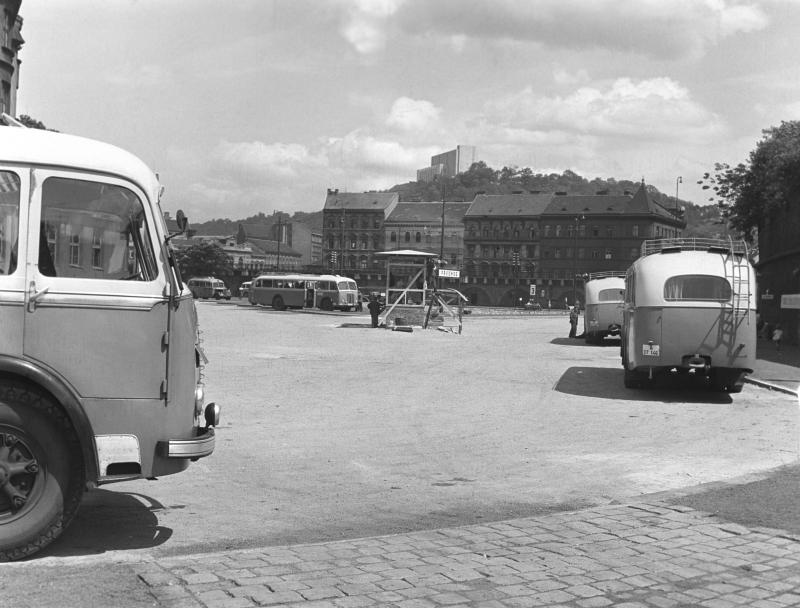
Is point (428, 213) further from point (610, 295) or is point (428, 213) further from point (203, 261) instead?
point (610, 295)

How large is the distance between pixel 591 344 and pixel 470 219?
110331 mm

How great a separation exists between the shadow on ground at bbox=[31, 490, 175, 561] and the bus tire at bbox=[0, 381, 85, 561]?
0.23 meters

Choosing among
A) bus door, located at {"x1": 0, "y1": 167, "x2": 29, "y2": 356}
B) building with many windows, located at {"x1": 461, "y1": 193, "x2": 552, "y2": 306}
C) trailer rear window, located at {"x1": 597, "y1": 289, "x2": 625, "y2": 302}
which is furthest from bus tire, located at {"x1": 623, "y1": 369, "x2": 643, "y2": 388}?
building with many windows, located at {"x1": 461, "y1": 193, "x2": 552, "y2": 306}

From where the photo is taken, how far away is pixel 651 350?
17.6m

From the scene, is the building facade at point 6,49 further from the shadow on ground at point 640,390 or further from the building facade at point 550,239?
the building facade at point 550,239

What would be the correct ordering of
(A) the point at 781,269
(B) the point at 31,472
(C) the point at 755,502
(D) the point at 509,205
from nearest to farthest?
(B) the point at 31,472
(C) the point at 755,502
(A) the point at 781,269
(D) the point at 509,205

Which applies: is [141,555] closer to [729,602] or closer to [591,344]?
[729,602]

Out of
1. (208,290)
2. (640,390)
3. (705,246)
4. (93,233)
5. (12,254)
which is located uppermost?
(705,246)

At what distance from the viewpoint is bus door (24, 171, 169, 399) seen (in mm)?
5637

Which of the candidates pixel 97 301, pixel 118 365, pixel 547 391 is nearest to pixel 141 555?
pixel 118 365

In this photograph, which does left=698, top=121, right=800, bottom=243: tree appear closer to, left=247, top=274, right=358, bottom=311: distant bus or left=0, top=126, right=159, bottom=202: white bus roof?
left=247, top=274, right=358, bottom=311: distant bus

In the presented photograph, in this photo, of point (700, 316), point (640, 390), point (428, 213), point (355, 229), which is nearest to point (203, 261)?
point (355, 229)

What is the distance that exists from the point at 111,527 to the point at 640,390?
14.2 metres

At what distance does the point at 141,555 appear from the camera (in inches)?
230
